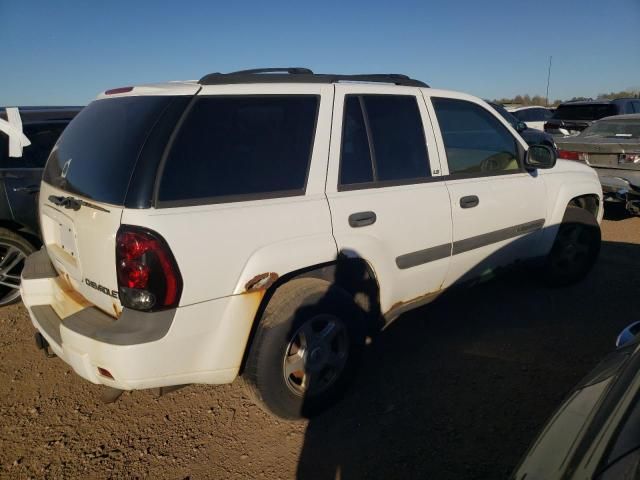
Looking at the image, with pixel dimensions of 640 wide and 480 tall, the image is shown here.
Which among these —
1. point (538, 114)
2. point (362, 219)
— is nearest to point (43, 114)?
point (362, 219)

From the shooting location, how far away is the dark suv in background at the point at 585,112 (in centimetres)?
1061

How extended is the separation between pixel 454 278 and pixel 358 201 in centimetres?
116

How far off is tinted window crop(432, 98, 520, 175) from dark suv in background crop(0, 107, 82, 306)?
3627 millimetres

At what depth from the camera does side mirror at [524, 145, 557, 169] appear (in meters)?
3.53

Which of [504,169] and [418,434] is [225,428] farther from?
[504,169]

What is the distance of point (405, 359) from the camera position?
3.19 m

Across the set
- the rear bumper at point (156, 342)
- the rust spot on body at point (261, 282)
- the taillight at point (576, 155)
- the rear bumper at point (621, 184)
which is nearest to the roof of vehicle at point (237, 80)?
the rust spot on body at point (261, 282)

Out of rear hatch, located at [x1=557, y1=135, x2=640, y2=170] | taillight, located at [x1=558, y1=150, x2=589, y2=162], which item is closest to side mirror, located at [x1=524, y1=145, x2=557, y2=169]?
rear hatch, located at [x1=557, y1=135, x2=640, y2=170]

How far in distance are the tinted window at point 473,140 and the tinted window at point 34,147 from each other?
11.9 feet

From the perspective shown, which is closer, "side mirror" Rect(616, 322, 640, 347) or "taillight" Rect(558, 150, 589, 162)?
"side mirror" Rect(616, 322, 640, 347)

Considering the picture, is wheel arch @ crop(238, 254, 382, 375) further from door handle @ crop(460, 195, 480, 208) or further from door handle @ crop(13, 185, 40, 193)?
door handle @ crop(13, 185, 40, 193)

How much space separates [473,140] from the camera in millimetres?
3514

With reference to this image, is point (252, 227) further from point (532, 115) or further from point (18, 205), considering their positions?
point (532, 115)

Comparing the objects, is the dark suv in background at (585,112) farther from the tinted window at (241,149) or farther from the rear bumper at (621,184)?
the tinted window at (241,149)
